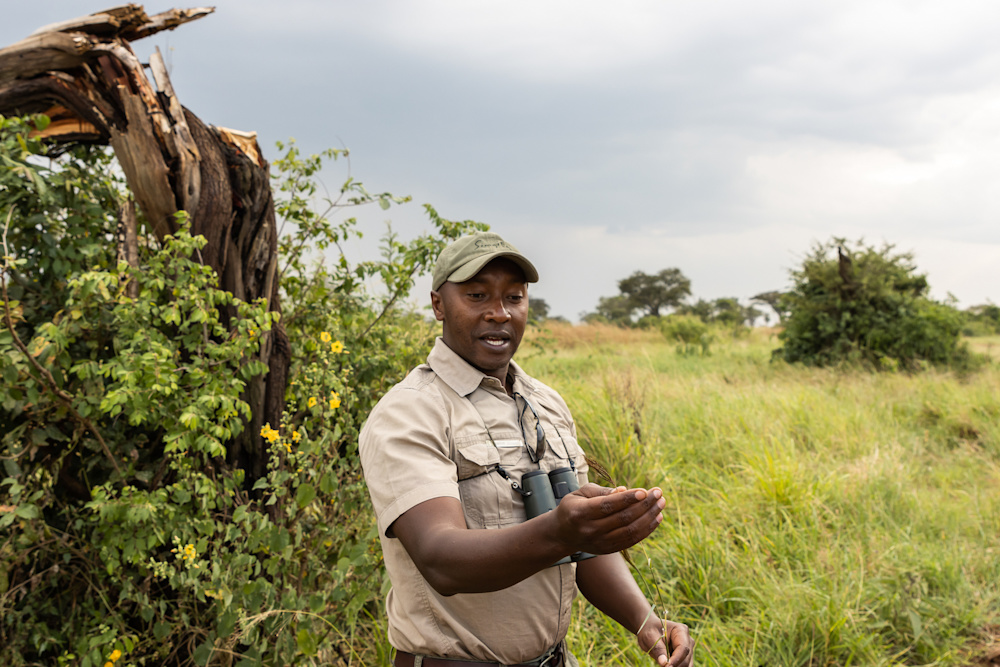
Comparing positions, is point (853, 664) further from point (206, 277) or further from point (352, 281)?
point (206, 277)

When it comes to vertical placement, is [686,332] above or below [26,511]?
above

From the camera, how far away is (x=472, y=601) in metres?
1.50

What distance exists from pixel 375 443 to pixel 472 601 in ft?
1.36

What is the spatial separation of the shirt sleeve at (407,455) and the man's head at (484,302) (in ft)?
0.61

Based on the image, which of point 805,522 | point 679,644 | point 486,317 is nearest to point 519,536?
point 486,317

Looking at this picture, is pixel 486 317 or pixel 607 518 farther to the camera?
pixel 486 317

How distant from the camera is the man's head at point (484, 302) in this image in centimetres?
167

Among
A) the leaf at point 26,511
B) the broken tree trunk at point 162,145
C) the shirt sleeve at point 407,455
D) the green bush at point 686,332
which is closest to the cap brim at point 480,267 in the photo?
the shirt sleeve at point 407,455

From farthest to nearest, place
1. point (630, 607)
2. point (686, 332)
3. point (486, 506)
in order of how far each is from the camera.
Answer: point (686, 332) < point (630, 607) < point (486, 506)

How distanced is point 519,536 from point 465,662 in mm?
475

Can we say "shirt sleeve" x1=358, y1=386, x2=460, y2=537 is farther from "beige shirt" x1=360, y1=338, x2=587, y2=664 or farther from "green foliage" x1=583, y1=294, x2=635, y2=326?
"green foliage" x1=583, y1=294, x2=635, y2=326

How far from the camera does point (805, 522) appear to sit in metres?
Answer: 4.17

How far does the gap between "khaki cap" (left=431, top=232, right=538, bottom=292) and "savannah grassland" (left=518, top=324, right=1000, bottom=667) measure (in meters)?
0.85

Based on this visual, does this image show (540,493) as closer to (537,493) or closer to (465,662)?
(537,493)
